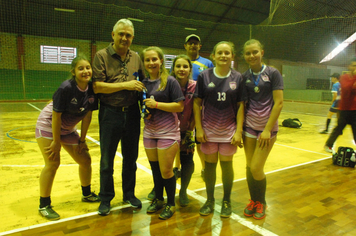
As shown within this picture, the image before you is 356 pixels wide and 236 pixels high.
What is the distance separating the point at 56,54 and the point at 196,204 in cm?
1699

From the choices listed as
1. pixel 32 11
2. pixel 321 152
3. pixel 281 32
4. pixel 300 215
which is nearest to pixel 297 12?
pixel 281 32

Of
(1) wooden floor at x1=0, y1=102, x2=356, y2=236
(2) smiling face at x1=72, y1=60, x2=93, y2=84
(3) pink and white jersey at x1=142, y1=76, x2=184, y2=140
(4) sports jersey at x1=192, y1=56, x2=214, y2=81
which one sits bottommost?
(1) wooden floor at x1=0, y1=102, x2=356, y2=236

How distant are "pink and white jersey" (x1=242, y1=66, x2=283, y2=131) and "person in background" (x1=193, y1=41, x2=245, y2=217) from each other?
0.28 feet

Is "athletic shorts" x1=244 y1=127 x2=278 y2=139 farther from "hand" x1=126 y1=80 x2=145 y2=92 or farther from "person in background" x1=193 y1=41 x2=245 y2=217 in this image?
"hand" x1=126 y1=80 x2=145 y2=92

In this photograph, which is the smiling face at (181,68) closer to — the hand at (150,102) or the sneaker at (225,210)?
the hand at (150,102)

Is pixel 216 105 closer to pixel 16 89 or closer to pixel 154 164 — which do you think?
pixel 154 164

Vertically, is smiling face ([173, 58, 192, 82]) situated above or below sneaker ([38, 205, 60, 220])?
above

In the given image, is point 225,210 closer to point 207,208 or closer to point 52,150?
point 207,208

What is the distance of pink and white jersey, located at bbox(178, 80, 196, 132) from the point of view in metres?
2.88

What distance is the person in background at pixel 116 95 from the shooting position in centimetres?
254

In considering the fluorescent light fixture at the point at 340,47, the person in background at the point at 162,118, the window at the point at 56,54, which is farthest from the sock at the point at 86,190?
the fluorescent light fixture at the point at 340,47

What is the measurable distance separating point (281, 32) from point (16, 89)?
60.2 feet

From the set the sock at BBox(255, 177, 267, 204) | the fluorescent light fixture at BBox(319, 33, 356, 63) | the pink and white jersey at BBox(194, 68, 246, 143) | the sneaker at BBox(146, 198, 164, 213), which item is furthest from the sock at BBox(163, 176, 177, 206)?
the fluorescent light fixture at BBox(319, 33, 356, 63)

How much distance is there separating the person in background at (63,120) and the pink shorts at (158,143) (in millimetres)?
679
